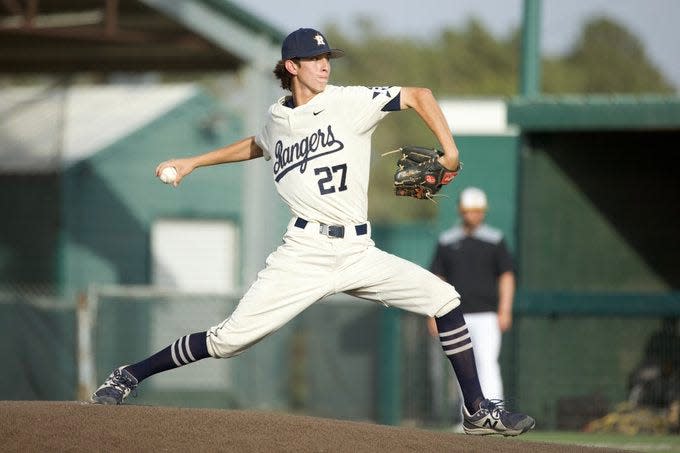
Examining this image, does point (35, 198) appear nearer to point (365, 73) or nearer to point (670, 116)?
point (670, 116)

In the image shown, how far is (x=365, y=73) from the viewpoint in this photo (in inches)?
2078

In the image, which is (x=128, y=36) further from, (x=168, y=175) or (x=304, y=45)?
(x=304, y=45)

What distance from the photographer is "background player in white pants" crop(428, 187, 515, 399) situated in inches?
397

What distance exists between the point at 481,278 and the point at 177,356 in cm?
407

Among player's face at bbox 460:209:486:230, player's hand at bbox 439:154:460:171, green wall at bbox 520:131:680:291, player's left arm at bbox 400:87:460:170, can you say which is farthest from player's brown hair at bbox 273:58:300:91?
green wall at bbox 520:131:680:291

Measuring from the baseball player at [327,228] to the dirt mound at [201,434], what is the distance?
1.12 ft

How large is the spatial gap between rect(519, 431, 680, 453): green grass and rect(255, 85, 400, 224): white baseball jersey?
144 inches

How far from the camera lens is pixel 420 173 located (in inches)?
250

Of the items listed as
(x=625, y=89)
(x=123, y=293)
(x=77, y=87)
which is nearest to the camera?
(x=123, y=293)

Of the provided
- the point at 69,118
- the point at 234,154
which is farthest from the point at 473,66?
the point at 234,154

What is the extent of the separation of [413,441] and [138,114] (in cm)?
1447

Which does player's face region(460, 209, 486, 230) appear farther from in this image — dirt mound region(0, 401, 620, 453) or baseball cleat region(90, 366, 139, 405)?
baseball cleat region(90, 366, 139, 405)

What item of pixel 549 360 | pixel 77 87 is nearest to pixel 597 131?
pixel 549 360

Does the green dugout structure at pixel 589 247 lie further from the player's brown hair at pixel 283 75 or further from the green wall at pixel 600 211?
the player's brown hair at pixel 283 75
